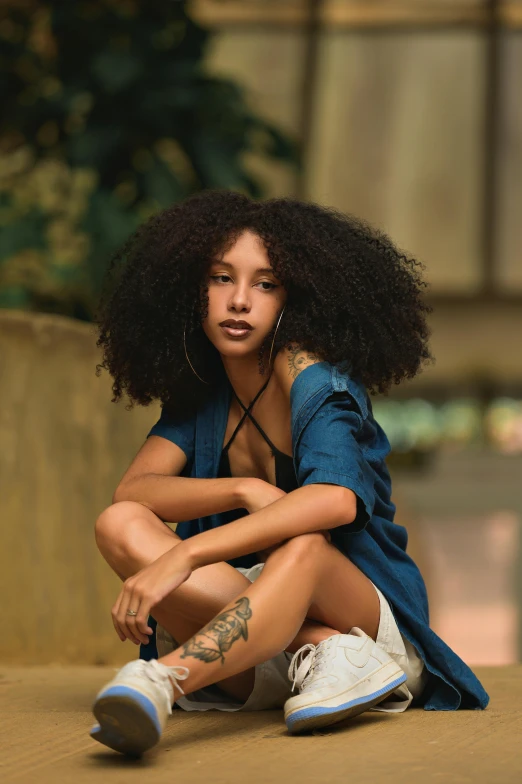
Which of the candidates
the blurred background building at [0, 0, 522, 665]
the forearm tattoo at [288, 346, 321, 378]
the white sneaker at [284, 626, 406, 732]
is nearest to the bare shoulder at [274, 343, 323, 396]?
the forearm tattoo at [288, 346, 321, 378]

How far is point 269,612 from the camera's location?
57.3 inches

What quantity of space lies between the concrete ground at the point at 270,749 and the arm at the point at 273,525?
24cm

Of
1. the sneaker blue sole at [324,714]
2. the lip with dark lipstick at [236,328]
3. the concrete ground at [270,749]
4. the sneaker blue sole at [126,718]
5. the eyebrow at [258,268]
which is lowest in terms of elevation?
the concrete ground at [270,749]

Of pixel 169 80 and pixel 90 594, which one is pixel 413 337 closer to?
pixel 90 594

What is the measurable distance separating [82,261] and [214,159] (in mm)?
583

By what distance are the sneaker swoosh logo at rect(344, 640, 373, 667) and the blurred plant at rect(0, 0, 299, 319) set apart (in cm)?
242

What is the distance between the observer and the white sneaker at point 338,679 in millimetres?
1475

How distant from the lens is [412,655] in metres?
1.71

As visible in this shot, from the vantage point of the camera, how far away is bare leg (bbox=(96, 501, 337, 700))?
1613 millimetres

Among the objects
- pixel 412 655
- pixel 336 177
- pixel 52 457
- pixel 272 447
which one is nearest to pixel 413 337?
pixel 272 447

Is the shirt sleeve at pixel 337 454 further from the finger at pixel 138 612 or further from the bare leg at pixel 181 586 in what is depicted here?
the finger at pixel 138 612

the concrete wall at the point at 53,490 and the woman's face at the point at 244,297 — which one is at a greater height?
the woman's face at the point at 244,297

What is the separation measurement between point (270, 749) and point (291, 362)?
1.79 ft

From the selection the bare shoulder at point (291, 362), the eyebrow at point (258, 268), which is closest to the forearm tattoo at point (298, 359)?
the bare shoulder at point (291, 362)
